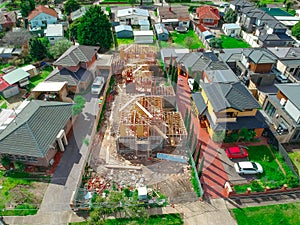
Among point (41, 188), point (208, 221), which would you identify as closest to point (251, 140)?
point (208, 221)

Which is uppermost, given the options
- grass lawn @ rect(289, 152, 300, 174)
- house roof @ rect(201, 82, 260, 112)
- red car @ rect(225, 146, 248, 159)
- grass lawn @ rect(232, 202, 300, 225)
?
house roof @ rect(201, 82, 260, 112)

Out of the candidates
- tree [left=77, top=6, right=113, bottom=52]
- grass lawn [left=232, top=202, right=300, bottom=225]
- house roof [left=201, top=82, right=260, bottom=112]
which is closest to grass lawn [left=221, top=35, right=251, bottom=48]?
house roof [left=201, top=82, right=260, bottom=112]

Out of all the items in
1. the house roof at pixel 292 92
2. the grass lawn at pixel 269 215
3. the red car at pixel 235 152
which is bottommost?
the grass lawn at pixel 269 215

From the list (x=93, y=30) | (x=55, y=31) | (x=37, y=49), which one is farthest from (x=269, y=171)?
(x=55, y=31)

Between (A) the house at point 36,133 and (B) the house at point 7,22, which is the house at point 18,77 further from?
(B) the house at point 7,22

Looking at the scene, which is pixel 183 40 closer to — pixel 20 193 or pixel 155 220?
pixel 155 220

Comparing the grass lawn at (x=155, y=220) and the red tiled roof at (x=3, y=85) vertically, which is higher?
the red tiled roof at (x=3, y=85)

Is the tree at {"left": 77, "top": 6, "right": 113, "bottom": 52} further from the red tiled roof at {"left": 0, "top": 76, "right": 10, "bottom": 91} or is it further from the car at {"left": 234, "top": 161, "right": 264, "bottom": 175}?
the car at {"left": 234, "top": 161, "right": 264, "bottom": 175}

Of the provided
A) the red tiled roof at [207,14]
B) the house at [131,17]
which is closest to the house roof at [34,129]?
the house at [131,17]
